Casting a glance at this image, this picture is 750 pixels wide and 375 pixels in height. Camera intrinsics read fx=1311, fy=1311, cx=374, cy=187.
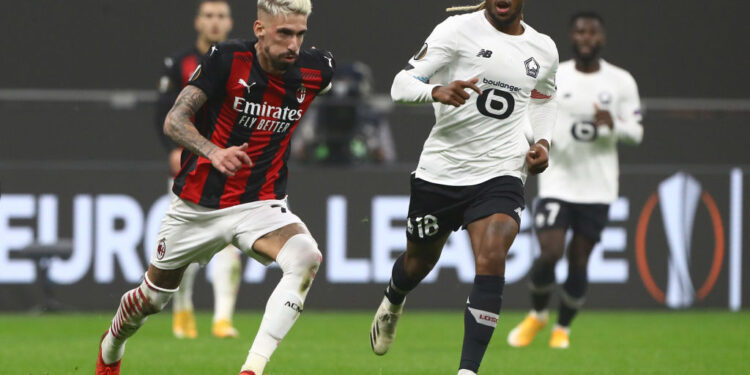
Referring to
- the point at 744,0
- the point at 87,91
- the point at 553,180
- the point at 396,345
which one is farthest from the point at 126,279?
the point at 744,0

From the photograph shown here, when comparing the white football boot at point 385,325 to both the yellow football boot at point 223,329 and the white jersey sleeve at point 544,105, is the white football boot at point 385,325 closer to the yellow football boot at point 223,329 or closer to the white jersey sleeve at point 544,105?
the white jersey sleeve at point 544,105

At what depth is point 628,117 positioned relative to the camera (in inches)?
411

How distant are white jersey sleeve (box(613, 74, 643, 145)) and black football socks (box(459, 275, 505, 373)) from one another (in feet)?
11.9

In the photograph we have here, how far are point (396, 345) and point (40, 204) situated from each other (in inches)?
172

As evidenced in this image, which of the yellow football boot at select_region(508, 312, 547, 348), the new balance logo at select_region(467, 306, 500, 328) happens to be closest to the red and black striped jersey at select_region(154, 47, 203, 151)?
the yellow football boot at select_region(508, 312, 547, 348)

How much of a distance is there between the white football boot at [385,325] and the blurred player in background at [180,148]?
2.35 metres

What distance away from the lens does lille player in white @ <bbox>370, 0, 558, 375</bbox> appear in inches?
286

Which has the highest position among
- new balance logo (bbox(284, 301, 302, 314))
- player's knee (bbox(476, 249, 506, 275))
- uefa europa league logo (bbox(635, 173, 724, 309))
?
player's knee (bbox(476, 249, 506, 275))

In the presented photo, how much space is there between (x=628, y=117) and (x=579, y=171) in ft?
1.99

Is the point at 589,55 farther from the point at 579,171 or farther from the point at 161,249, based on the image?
the point at 161,249

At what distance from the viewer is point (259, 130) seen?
6.91 m

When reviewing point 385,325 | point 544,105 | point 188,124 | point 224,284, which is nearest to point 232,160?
point 188,124

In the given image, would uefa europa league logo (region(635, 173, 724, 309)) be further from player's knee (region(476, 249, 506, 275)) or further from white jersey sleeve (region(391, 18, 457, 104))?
player's knee (region(476, 249, 506, 275))

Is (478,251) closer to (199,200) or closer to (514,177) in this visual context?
(514,177)
